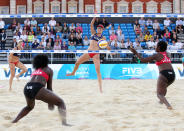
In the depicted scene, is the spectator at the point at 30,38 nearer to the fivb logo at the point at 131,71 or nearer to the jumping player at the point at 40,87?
the fivb logo at the point at 131,71

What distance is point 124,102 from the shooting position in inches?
269

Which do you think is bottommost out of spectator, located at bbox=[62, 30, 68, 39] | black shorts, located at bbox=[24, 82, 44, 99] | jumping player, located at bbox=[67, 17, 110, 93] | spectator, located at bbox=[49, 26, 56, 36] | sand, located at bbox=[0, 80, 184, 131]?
sand, located at bbox=[0, 80, 184, 131]

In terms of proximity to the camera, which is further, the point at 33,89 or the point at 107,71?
the point at 107,71

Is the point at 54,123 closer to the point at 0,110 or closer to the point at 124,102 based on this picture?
the point at 0,110

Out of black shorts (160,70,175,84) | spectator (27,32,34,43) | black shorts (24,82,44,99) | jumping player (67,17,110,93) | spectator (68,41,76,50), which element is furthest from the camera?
spectator (27,32,34,43)

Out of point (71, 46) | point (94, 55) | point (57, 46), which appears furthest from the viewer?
point (71, 46)

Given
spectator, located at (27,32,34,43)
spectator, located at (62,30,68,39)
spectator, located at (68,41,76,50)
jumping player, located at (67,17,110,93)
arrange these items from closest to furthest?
jumping player, located at (67,17,110,93) < spectator, located at (68,41,76,50) < spectator, located at (27,32,34,43) < spectator, located at (62,30,68,39)

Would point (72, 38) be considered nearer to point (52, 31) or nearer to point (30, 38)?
point (52, 31)

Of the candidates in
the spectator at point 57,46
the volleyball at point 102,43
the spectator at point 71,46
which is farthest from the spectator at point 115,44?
the volleyball at point 102,43

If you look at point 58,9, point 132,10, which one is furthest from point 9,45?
point 132,10

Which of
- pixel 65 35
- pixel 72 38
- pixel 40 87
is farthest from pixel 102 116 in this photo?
pixel 65 35

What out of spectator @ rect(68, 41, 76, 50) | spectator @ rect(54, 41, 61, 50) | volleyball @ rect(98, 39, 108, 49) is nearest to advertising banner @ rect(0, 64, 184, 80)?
spectator @ rect(54, 41, 61, 50)

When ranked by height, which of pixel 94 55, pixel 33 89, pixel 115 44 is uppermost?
pixel 115 44

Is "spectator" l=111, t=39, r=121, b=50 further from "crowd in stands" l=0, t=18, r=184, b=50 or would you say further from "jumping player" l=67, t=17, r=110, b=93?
"jumping player" l=67, t=17, r=110, b=93
